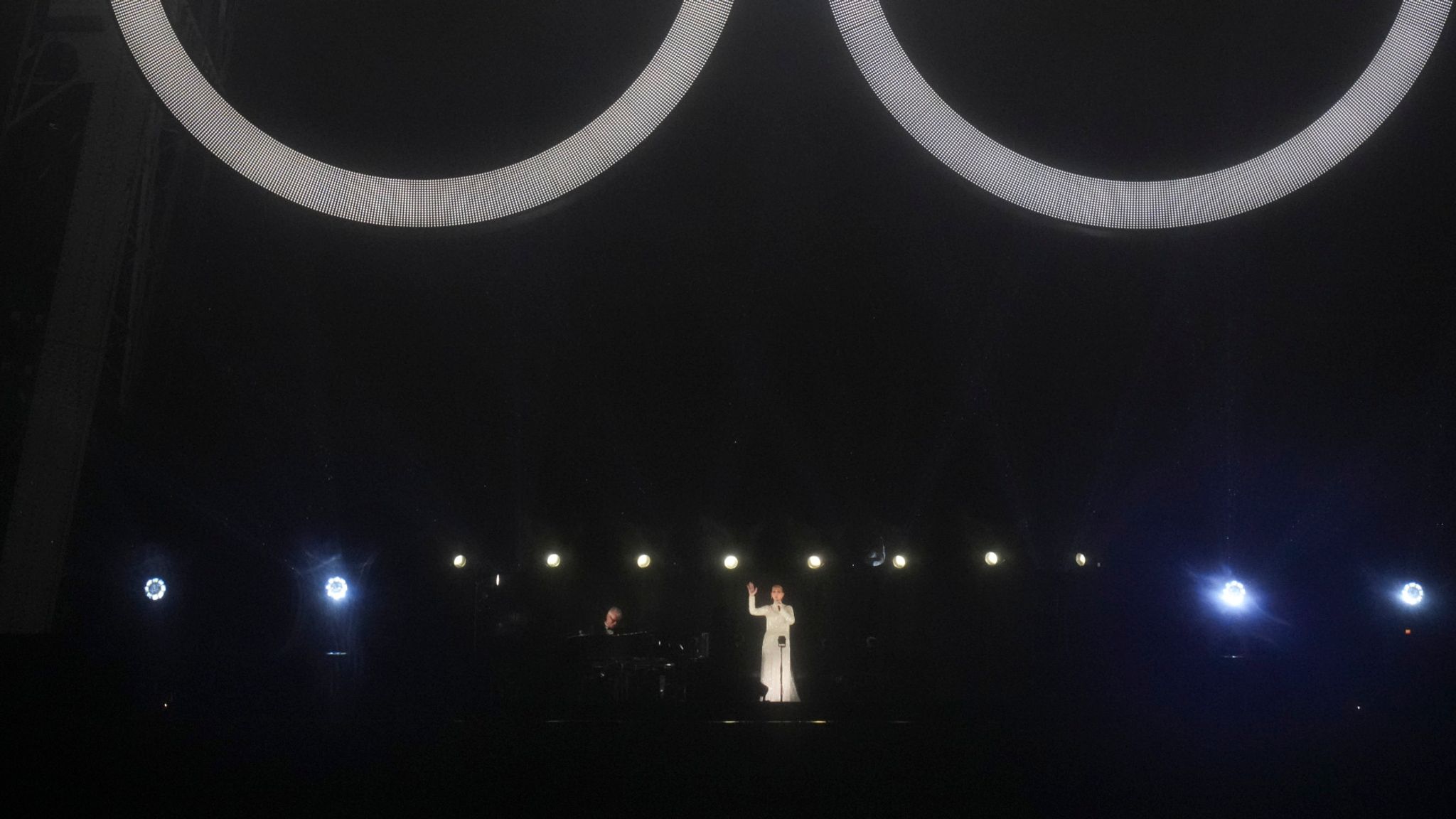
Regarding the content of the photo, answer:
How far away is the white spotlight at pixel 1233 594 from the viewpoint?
8445mm

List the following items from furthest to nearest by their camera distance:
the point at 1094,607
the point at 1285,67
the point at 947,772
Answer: the point at 1094,607
the point at 1285,67
the point at 947,772

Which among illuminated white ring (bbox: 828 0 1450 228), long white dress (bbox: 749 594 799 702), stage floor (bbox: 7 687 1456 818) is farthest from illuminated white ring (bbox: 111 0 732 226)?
long white dress (bbox: 749 594 799 702)

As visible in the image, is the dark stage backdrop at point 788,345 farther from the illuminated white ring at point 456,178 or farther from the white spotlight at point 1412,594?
the white spotlight at point 1412,594

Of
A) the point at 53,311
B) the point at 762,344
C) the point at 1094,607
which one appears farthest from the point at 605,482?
the point at 1094,607

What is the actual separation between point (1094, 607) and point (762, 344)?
579 centimetres

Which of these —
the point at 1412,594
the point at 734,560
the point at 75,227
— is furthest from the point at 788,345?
the point at 1412,594

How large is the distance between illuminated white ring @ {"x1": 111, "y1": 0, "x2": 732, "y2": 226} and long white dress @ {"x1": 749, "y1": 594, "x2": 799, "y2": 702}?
6.13m

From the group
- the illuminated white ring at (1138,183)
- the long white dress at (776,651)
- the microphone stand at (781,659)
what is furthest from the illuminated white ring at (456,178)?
the microphone stand at (781,659)

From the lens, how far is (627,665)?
28.2 ft

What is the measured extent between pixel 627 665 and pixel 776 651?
1460 millimetres

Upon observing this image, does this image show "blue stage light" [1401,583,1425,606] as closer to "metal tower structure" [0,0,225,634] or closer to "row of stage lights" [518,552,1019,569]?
"row of stage lights" [518,552,1019,569]

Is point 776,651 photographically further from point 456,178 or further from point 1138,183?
point 456,178

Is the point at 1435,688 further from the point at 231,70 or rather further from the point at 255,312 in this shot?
the point at 255,312

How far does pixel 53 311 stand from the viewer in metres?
3.66
